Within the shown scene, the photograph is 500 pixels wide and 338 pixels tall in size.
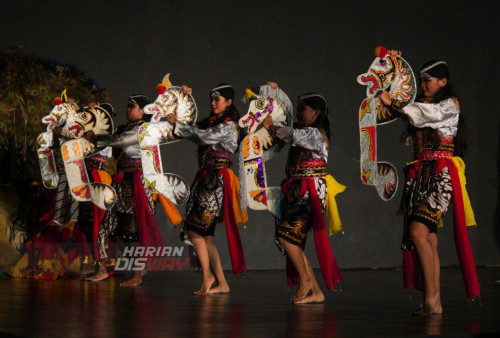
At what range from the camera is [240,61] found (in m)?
8.46

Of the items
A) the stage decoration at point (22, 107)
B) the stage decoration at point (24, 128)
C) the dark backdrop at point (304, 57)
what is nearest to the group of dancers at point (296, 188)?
the stage decoration at point (24, 128)

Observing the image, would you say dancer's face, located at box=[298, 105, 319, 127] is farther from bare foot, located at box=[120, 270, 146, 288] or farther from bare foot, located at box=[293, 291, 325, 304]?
bare foot, located at box=[120, 270, 146, 288]

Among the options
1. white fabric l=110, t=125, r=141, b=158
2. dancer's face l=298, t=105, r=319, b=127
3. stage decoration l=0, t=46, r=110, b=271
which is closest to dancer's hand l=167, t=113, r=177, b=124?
white fabric l=110, t=125, r=141, b=158

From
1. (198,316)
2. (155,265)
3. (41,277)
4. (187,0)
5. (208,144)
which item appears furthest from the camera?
(187,0)

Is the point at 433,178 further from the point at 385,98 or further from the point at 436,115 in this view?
the point at 385,98

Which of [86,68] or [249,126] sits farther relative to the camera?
[86,68]

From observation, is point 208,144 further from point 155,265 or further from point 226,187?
point 155,265

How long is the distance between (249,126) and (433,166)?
49.4 inches

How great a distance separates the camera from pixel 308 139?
4.89 m

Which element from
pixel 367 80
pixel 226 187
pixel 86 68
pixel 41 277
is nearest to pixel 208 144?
pixel 226 187

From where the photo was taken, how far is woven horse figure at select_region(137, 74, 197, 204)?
18.6 feet

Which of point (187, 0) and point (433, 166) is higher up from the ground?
A: point (187, 0)

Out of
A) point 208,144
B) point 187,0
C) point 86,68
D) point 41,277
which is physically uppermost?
point 187,0

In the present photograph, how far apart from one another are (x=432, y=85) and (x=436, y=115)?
0.23 meters
